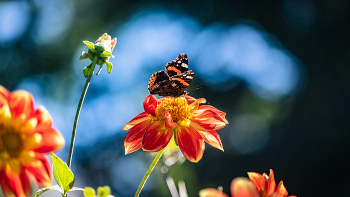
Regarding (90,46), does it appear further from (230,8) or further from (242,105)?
(230,8)

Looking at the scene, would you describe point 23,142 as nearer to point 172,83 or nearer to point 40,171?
point 40,171

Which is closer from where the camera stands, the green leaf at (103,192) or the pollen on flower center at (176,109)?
the green leaf at (103,192)

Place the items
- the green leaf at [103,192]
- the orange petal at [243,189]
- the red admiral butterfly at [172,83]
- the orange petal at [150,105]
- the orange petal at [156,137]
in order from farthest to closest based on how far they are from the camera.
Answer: the red admiral butterfly at [172,83], the orange petal at [150,105], the orange petal at [156,137], the green leaf at [103,192], the orange petal at [243,189]

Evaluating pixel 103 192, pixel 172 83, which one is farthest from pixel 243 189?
pixel 172 83

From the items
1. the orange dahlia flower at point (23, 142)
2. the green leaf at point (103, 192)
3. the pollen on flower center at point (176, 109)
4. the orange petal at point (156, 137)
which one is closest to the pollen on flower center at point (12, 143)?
the orange dahlia flower at point (23, 142)


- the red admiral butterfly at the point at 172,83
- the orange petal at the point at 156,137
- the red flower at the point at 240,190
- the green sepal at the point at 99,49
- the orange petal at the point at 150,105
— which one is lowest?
the orange petal at the point at 156,137

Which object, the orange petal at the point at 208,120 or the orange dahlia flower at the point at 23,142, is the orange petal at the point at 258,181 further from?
the orange dahlia flower at the point at 23,142

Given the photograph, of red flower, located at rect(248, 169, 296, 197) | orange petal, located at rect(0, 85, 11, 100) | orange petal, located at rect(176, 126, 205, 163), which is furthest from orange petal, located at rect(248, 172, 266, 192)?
orange petal, located at rect(0, 85, 11, 100)

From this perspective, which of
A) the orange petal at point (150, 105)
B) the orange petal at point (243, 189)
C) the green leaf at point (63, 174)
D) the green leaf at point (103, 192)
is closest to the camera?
the orange petal at point (243, 189)

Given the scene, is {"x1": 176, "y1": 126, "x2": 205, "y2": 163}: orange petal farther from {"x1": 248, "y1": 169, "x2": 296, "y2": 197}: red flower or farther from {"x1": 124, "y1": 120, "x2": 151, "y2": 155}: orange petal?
{"x1": 248, "y1": 169, "x2": 296, "y2": 197}: red flower
